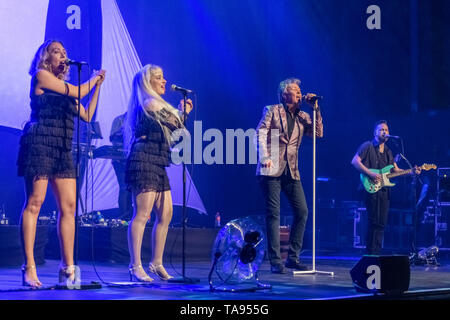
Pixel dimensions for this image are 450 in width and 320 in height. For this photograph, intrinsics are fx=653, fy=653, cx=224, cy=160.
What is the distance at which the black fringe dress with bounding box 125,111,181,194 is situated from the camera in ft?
15.9

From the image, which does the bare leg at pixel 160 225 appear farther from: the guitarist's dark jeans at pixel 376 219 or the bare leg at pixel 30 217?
the guitarist's dark jeans at pixel 376 219

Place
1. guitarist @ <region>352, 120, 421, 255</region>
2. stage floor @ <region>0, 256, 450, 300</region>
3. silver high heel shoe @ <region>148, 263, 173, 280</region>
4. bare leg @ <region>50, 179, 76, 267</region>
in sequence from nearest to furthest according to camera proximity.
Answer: stage floor @ <region>0, 256, 450, 300</region>
bare leg @ <region>50, 179, 76, 267</region>
silver high heel shoe @ <region>148, 263, 173, 280</region>
guitarist @ <region>352, 120, 421, 255</region>

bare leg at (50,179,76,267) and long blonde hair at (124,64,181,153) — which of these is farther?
long blonde hair at (124,64,181,153)

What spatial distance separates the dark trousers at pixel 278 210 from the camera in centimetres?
590

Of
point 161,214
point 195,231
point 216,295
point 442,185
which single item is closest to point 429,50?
point 442,185

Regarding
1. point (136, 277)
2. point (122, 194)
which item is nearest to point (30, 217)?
point (136, 277)

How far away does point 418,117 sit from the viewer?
36.7 feet

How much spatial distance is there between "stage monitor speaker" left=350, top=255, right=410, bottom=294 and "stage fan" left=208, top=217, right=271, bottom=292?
0.64 meters

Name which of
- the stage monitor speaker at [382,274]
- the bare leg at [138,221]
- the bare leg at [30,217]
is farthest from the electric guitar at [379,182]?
the bare leg at [30,217]

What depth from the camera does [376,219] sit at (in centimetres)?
755

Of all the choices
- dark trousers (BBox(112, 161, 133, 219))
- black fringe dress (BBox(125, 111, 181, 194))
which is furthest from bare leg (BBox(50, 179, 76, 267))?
dark trousers (BBox(112, 161, 133, 219))

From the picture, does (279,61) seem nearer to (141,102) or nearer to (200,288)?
(141,102)

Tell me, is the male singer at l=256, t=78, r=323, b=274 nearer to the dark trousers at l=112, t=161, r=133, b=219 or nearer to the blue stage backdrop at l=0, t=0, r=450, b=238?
the dark trousers at l=112, t=161, r=133, b=219

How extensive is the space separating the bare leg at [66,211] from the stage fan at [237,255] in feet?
3.23
